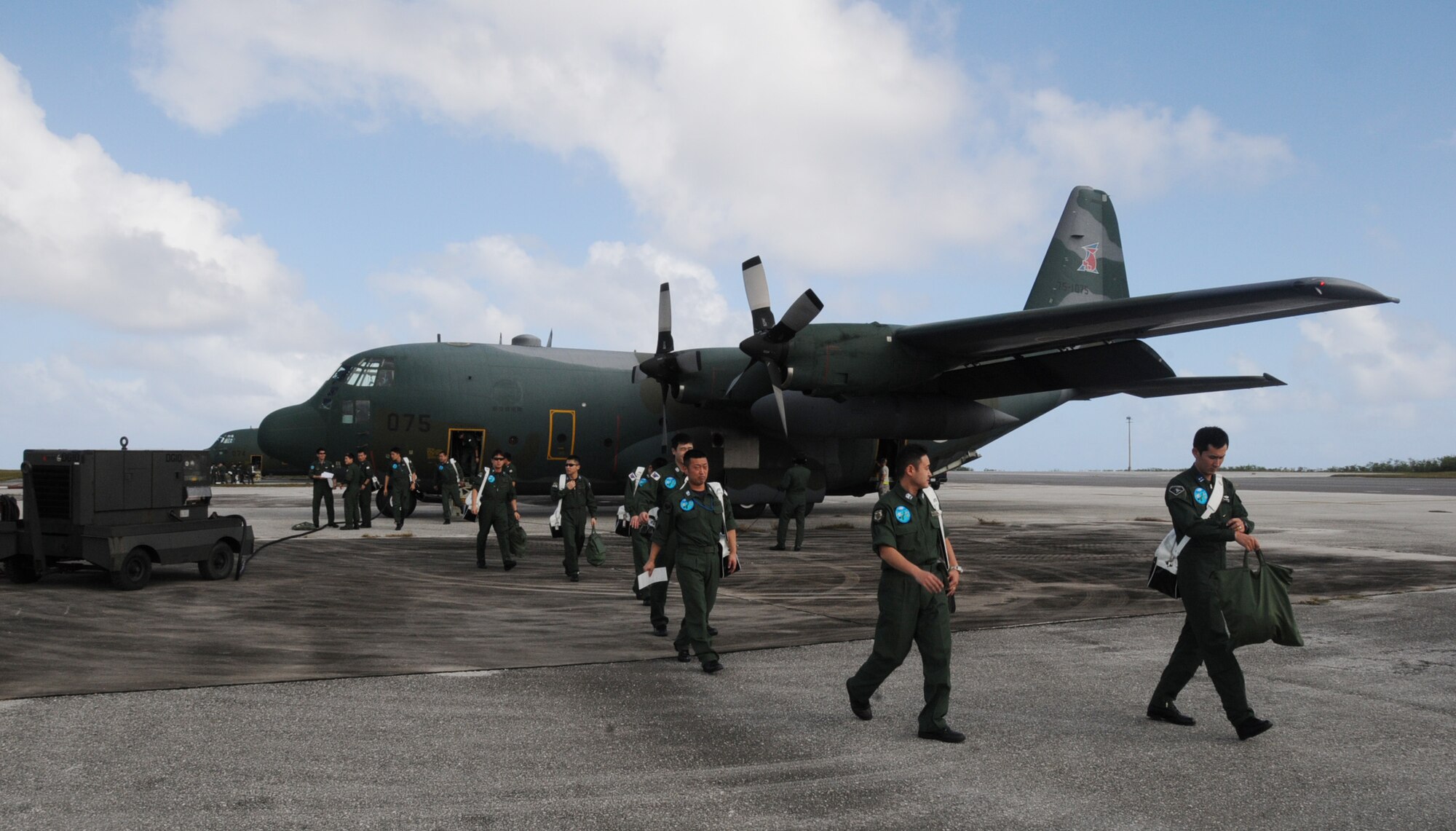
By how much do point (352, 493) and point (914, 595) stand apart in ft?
53.9

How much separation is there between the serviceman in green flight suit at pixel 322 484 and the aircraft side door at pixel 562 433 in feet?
15.0

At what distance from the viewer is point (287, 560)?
14.3m

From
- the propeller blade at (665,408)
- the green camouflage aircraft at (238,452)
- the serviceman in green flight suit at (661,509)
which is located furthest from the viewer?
the green camouflage aircraft at (238,452)

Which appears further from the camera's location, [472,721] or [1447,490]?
[1447,490]

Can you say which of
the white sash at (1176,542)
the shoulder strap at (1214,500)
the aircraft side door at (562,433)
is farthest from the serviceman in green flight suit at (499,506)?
the shoulder strap at (1214,500)

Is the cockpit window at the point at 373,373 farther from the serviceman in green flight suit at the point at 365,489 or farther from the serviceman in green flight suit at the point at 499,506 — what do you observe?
the serviceman in green flight suit at the point at 499,506

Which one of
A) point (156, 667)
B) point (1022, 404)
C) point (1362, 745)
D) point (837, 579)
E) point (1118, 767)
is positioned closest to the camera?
point (1118, 767)

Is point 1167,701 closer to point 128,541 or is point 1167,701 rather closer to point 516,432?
point 128,541

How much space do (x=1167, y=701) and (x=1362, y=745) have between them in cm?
99

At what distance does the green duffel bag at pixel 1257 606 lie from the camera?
5500 mm

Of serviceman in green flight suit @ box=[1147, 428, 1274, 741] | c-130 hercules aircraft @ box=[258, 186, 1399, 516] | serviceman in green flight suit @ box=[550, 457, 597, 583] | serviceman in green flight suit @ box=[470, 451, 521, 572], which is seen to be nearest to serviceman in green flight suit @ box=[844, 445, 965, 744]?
serviceman in green flight suit @ box=[1147, 428, 1274, 741]

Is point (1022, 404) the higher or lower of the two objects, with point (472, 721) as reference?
higher

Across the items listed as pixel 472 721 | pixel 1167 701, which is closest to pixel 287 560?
pixel 472 721

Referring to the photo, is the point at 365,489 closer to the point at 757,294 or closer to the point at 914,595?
the point at 757,294
